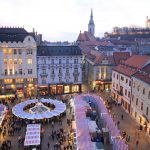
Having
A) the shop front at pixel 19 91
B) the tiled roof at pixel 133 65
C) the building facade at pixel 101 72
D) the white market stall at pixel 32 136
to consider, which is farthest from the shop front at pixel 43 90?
the white market stall at pixel 32 136

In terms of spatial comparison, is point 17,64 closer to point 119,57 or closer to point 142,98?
point 119,57

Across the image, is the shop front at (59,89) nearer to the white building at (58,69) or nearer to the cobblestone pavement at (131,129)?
the white building at (58,69)

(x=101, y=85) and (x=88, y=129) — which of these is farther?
(x=101, y=85)

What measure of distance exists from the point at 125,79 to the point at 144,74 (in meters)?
9.90

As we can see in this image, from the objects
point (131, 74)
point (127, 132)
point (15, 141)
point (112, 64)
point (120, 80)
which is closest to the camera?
point (15, 141)

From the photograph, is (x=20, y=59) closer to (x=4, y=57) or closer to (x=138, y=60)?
(x=4, y=57)

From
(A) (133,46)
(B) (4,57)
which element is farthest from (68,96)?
(A) (133,46)

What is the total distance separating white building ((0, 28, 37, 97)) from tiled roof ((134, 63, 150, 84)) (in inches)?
1187

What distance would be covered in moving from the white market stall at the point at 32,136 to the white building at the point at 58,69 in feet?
98.2

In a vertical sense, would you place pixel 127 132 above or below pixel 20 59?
below

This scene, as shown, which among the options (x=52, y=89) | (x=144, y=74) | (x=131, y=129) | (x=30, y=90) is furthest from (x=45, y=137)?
(x=52, y=89)

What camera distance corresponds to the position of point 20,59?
69.1m

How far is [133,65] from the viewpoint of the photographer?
6053 cm

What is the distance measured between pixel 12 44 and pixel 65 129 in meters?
30.6
